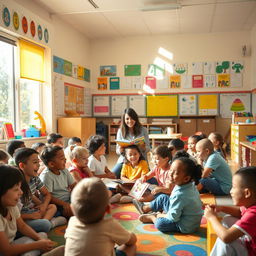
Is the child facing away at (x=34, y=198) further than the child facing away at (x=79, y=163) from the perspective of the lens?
No

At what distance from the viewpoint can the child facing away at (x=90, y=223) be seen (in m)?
1.17

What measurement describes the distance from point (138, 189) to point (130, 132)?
985 mm

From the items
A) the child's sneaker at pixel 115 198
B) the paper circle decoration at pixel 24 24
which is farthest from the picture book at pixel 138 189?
the paper circle decoration at pixel 24 24

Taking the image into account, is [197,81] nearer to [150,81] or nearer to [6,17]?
[150,81]

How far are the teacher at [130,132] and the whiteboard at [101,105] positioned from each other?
4070 millimetres

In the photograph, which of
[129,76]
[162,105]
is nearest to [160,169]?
[162,105]

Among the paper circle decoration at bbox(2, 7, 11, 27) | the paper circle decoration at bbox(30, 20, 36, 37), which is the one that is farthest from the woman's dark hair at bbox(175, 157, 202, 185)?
the paper circle decoration at bbox(30, 20, 36, 37)

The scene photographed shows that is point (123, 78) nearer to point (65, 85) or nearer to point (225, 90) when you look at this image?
point (65, 85)

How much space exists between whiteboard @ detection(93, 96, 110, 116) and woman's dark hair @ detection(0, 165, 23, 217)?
6138 mm

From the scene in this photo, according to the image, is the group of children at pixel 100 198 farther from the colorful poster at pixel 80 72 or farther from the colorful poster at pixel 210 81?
the colorful poster at pixel 210 81

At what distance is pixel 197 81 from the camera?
7.32m

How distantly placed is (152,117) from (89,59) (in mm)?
2226

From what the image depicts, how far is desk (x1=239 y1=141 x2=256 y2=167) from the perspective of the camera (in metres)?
4.32

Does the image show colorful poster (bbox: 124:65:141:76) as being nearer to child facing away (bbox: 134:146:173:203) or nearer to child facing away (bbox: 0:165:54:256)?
child facing away (bbox: 134:146:173:203)
